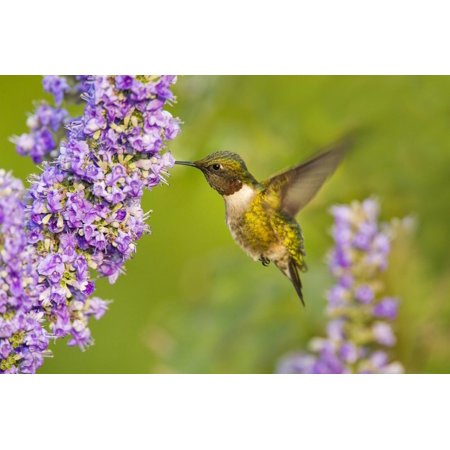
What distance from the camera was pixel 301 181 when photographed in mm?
3008

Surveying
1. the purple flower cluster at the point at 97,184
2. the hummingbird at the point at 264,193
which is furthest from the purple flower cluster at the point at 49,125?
the hummingbird at the point at 264,193

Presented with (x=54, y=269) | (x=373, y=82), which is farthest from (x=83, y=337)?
(x=373, y=82)

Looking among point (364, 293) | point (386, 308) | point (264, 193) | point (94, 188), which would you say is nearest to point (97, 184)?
point (94, 188)

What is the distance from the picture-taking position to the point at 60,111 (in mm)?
2939

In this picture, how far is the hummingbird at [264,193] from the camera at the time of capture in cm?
299

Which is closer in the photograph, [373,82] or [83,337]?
[83,337]

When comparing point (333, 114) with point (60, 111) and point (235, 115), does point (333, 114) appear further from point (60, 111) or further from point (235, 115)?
A: point (60, 111)

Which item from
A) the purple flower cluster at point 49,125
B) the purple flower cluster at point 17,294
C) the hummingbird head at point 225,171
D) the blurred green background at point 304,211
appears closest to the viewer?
the purple flower cluster at point 17,294

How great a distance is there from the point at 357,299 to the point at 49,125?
4.66 ft

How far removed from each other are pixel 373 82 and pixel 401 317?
97 centimetres

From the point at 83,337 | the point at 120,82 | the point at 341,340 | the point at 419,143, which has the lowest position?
the point at 83,337

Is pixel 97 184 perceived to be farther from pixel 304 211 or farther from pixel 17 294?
pixel 304 211

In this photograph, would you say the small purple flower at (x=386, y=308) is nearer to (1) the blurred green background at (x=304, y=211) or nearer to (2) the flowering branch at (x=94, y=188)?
(1) the blurred green background at (x=304, y=211)

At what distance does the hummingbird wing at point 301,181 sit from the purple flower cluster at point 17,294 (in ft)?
2.80
